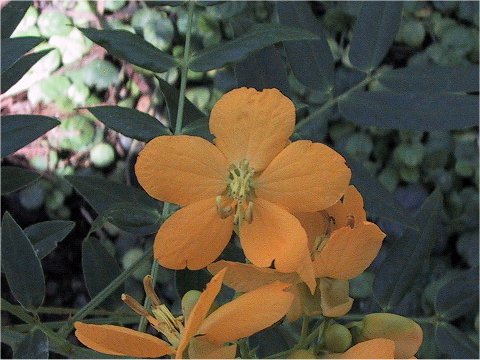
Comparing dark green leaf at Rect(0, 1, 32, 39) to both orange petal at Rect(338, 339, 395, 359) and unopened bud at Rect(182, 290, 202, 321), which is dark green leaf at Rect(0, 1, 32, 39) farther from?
orange petal at Rect(338, 339, 395, 359)

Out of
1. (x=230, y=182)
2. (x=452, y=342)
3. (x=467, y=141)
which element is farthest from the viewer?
(x=467, y=141)

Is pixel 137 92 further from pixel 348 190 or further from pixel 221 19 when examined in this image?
pixel 348 190

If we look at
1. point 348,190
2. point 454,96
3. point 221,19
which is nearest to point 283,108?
point 348,190

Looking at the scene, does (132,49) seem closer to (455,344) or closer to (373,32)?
(373,32)

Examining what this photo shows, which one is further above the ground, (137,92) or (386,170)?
(137,92)

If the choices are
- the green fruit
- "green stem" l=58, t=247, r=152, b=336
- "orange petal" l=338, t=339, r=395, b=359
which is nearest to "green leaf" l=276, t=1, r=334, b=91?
"green stem" l=58, t=247, r=152, b=336

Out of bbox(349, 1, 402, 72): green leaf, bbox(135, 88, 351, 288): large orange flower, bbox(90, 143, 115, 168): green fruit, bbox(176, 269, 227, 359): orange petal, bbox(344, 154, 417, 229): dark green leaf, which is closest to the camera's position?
bbox(176, 269, 227, 359): orange petal

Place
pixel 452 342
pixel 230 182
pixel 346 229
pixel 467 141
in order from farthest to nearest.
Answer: pixel 467 141 → pixel 452 342 → pixel 230 182 → pixel 346 229
